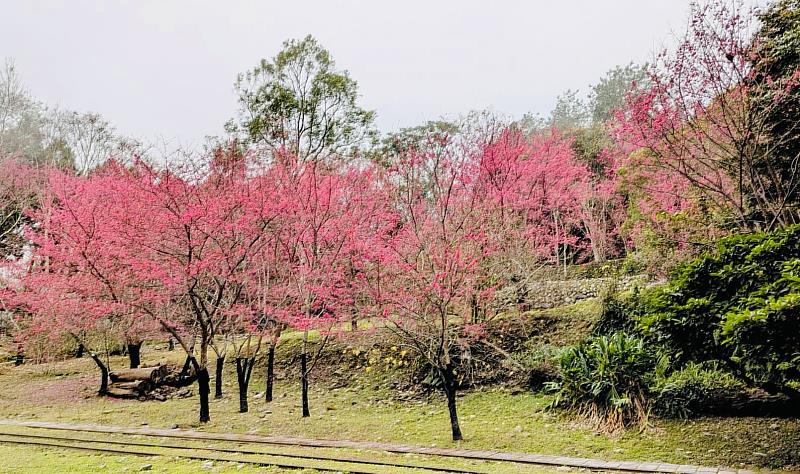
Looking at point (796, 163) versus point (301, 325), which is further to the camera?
point (301, 325)

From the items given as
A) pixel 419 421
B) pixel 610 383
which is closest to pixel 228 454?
pixel 419 421

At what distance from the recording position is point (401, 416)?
29.7 feet

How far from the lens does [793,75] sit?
23.4 ft

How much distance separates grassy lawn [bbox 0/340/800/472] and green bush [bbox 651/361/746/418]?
28 centimetres

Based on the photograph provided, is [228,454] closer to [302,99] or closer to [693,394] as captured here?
[693,394]

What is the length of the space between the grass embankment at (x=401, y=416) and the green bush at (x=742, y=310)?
99 cm

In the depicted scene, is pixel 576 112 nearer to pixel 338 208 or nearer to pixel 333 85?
pixel 333 85

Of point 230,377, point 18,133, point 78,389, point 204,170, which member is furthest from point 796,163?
point 18,133

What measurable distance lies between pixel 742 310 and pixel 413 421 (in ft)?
17.6

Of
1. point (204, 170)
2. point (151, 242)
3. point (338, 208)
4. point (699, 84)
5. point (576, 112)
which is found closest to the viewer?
point (699, 84)

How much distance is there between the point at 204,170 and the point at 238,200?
105 centimetres

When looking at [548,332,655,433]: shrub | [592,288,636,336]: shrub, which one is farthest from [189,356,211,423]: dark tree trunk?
[592,288,636,336]: shrub

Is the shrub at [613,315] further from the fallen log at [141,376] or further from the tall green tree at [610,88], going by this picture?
the tall green tree at [610,88]

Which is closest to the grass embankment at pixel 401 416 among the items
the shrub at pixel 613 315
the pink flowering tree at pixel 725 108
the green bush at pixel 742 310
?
the shrub at pixel 613 315
